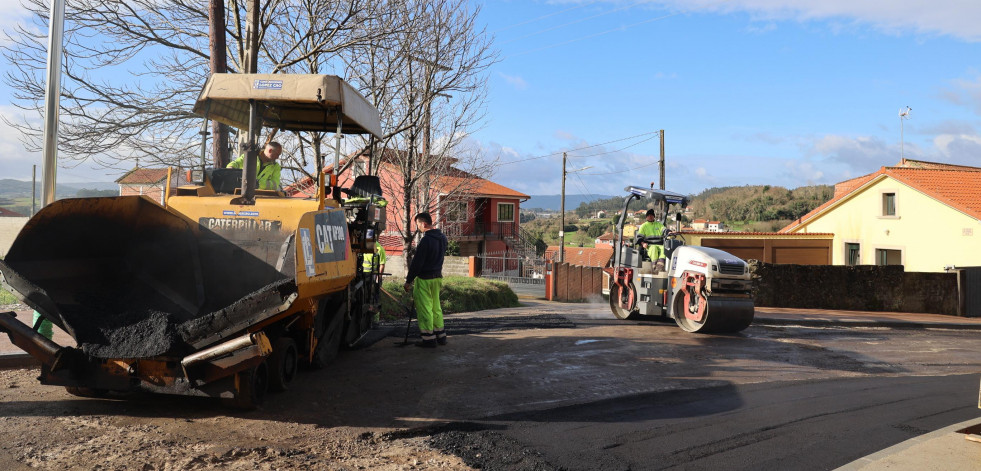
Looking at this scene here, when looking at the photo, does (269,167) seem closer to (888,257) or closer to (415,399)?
(415,399)

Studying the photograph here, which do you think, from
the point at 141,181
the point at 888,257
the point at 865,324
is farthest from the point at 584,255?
the point at 141,181

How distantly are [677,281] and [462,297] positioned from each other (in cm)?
674

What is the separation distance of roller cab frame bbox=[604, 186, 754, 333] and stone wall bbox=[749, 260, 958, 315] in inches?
292

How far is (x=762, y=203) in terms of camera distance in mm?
57031

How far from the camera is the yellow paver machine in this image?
5457mm

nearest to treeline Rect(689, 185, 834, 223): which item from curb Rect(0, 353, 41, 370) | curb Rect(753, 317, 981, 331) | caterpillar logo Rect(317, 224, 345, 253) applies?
curb Rect(753, 317, 981, 331)

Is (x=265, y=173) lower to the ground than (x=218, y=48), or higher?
lower

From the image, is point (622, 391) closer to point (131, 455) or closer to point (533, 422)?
point (533, 422)

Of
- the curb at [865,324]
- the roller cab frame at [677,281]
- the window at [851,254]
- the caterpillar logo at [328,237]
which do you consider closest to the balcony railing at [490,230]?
the window at [851,254]

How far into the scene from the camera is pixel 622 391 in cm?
722

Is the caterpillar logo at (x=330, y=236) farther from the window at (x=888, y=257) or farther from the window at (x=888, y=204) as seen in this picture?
the window at (x=888, y=204)

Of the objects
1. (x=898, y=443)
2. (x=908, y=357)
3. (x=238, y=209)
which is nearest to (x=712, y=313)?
(x=908, y=357)

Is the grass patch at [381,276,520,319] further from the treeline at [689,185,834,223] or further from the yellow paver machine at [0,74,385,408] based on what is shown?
the treeline at [689,185,834,223]

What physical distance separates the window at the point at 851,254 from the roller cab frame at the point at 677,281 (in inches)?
704
